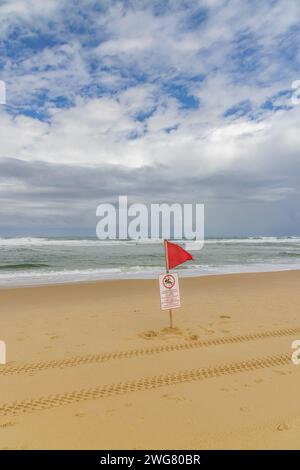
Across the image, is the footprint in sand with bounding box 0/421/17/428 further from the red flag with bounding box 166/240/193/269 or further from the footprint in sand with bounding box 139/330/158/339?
the red flag with bounding box 166/240/193/269

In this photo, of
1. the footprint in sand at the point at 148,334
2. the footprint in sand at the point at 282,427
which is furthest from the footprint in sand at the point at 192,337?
the footprint in sand at the point at 282,427

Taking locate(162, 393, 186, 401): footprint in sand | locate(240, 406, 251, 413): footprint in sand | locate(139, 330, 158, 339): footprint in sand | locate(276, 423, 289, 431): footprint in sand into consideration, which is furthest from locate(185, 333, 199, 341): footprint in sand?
locate(276, 423, 289, 431): footprint in sand

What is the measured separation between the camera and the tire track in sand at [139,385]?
13.2 feet

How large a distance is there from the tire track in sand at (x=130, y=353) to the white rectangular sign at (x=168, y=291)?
2.97 feet

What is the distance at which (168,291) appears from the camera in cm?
695

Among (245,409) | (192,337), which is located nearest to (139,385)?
(245,409)

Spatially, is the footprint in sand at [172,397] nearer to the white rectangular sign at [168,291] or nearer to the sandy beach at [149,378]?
the sandy beach at [149,378]

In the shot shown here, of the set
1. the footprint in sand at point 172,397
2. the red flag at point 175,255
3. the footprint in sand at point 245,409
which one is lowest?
the footprint in sand at point 172,397

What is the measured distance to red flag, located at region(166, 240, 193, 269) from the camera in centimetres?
694

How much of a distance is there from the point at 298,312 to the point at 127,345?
4824mm

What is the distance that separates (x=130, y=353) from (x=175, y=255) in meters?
2.17

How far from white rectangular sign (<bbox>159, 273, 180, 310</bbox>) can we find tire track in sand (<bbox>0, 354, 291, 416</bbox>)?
198 cm
